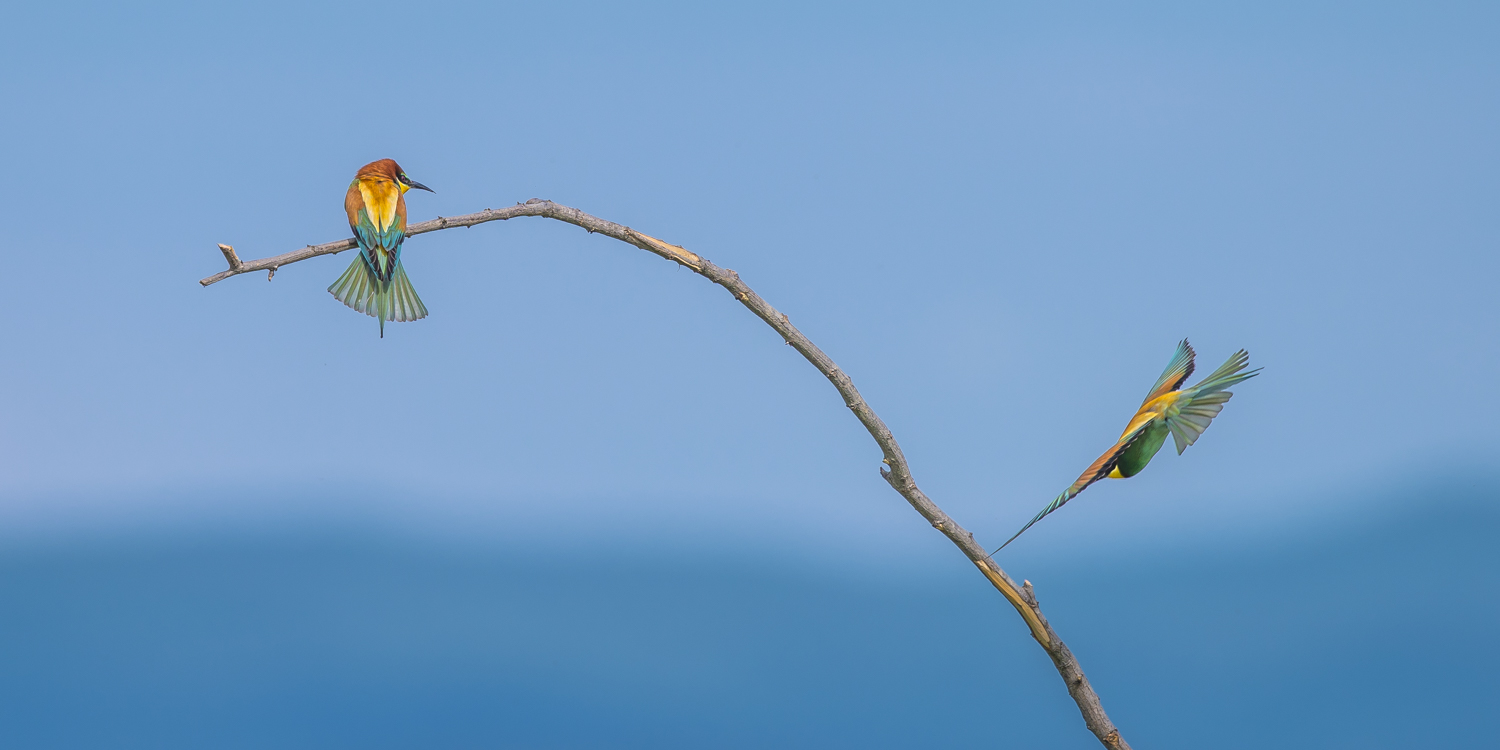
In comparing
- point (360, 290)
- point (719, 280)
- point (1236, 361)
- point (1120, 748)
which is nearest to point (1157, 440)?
point (1236, 361)

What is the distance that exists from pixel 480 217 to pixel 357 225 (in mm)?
510

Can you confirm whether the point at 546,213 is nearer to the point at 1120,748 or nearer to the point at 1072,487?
the point at 1072,487

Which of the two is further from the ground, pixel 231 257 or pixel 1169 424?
pixel 231 257

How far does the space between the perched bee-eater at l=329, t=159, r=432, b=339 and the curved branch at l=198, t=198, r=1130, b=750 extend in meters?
0.41

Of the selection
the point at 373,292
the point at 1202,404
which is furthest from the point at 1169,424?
the point at 373,292

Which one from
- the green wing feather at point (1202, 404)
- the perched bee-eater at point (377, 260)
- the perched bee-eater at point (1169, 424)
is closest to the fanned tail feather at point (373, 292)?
the perched bee-eater at point (377, 260)

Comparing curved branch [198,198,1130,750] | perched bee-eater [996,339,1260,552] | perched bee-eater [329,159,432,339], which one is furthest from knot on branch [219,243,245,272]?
perched bee-eater [996,339,1260,552]

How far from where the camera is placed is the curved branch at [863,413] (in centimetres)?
115

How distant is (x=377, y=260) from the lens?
5.33 ft

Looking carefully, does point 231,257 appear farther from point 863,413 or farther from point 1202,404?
point 1202,404

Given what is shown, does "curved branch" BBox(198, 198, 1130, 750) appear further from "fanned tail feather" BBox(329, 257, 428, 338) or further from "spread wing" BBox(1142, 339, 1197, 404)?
"fanned tail feather" BBox(329, 257, 428, 338)

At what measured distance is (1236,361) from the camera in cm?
113

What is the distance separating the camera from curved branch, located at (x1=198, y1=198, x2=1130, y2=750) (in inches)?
45.1

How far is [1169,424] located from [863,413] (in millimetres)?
319
